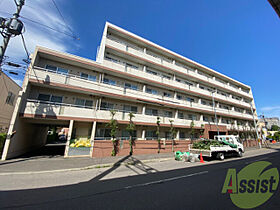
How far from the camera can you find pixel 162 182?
5.77m

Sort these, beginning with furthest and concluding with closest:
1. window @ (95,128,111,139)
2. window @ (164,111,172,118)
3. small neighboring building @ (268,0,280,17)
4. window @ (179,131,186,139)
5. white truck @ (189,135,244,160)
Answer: window @ (179,131,186,139) → window @ (164,111,172,118) → window @ (95,128,111,139) → white truck @ (189,135,244,160) → small neighboring building @ (268,0,280,17)

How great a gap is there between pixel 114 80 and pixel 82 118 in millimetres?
6820

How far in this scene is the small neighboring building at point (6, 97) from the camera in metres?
16.2

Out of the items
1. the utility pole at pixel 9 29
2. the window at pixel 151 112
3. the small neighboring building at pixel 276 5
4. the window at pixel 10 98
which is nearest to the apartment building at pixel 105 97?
the window at pixel 151 112

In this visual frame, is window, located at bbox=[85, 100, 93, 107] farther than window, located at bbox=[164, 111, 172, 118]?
No

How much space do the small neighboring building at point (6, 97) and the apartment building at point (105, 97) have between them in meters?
4.97

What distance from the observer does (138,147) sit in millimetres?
14555

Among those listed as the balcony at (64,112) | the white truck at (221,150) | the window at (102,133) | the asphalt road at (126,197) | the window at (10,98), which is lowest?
the asphalt road at (126,197)

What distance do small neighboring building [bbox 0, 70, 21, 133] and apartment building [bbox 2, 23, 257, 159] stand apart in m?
4.97

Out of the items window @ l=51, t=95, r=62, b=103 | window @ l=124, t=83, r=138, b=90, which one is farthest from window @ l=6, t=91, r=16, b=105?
window @ l=124, t=83, r=138, b=90

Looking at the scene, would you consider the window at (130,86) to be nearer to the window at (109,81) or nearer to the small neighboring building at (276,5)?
the window at (109,81)

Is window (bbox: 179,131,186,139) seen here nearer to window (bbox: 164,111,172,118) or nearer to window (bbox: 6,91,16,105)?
window (bbox: 164,111,172,118)

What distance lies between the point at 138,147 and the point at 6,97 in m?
20.6

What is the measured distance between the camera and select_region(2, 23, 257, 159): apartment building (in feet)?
37.8
